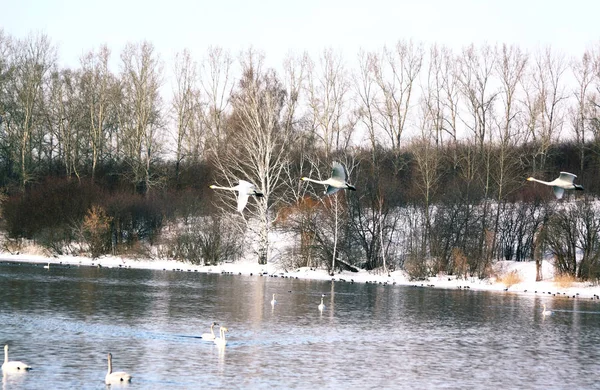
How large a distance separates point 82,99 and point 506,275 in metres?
42.8

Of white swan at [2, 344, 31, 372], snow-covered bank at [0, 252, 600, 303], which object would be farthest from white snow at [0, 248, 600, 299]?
white swan at [2, 344, 31, 372]

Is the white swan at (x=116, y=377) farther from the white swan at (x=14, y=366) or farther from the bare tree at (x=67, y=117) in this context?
the bare tree at (x=67, y=117)

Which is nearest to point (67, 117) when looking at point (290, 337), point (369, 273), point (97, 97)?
point (97, 97)

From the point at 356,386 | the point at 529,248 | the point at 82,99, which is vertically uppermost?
the point at 82,99

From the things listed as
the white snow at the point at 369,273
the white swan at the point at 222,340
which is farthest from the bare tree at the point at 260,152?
the white swan at the point at 222,340

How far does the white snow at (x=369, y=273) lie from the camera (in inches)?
1895

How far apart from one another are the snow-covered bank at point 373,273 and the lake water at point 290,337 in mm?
4137

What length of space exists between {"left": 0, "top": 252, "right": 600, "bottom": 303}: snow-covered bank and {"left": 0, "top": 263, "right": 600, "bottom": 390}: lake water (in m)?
4.14

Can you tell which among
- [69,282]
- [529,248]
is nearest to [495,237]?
[529,248]

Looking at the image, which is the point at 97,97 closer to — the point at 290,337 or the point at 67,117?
the point at 67,117

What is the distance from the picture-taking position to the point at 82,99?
7688cm

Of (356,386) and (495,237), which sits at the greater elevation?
(495,237)

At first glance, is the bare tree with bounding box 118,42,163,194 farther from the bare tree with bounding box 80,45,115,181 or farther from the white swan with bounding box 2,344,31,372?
the white swan with bounding box 2,344,31,372

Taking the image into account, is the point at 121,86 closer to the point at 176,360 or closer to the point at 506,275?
the point at 506,275
